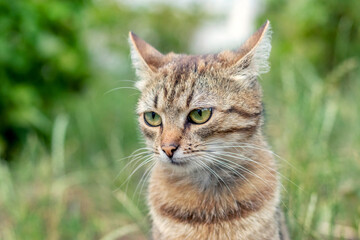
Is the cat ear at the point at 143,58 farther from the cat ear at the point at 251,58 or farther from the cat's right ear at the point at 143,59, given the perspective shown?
the cat ear at the point at 251,58

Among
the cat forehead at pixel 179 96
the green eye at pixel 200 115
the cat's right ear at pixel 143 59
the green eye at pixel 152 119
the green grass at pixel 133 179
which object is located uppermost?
the cat's right ear at pixel 143 59

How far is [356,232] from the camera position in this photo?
9.79 feet

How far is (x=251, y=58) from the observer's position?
246 centimetres

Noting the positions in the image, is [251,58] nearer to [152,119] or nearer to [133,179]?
[152,119]

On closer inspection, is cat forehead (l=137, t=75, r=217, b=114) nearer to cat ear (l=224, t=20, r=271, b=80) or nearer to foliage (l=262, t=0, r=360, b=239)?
cat ear (l=224, t=20, r=271, b=80)

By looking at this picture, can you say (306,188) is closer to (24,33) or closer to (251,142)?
(251,142)

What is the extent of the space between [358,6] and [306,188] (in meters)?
3.19

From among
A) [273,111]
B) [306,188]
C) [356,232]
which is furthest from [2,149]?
[356,232]

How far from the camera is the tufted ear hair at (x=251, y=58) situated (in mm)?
2432

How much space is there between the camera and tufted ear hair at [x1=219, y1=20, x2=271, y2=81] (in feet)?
7.98

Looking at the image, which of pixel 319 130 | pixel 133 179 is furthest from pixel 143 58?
pixel 133 179

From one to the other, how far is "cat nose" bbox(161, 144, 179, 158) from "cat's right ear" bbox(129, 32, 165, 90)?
53cm

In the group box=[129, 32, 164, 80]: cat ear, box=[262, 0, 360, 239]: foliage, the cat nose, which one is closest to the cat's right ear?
box=[129, 32, 164, 80]: cat ear

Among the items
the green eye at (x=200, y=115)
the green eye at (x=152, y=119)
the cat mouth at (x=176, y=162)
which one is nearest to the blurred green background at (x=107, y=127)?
the green eye at (x=152, y=119)
